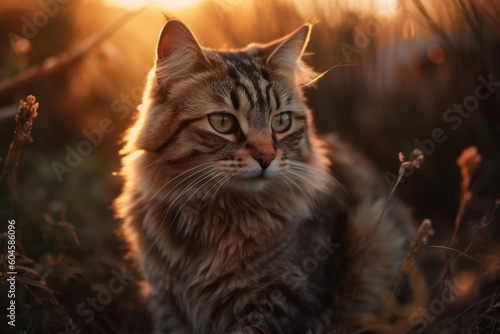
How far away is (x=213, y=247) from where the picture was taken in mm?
2037

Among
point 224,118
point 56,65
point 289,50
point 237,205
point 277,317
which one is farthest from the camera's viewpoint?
point 56,65

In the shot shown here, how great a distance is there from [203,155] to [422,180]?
6.81ft

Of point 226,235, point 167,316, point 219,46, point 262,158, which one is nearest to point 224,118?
point 262,158

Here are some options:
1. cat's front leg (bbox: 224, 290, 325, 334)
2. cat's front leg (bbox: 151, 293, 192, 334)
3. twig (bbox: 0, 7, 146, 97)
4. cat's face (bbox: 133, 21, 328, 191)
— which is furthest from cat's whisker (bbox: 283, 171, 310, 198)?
twig (bbox: 0, 7, 146, 97)

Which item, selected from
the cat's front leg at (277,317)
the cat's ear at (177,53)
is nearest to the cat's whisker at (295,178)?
the cat's front leg at (277,317)

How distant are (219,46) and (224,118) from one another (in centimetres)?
173

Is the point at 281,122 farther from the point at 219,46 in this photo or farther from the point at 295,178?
the point at 219,46

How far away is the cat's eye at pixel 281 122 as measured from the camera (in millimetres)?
2076

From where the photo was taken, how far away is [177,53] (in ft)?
6.52

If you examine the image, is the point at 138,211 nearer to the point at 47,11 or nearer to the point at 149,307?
the point at 149,307

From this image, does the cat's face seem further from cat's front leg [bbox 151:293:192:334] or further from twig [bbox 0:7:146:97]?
twig [bbox 0:7:146:97]

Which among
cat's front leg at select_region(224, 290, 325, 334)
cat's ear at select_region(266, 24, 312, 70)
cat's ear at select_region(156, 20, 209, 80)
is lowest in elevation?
cat's front leg at select_region(224, 290, 325, 334)

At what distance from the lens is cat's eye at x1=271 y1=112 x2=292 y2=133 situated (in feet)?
6.81

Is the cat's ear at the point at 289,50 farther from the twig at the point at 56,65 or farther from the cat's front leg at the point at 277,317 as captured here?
the twig at the point at 56,65
